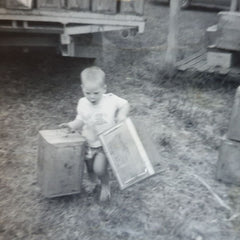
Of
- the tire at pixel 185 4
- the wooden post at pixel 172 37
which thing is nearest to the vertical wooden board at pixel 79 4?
the wooden post at pixel 172 37

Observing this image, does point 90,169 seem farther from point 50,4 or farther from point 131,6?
point 131,6

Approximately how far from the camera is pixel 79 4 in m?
6.13

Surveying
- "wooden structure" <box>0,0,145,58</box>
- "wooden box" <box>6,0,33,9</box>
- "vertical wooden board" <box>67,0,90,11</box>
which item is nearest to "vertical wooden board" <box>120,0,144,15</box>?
"wooden structure" <box>0,0,145,58</box>

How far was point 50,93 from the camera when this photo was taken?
6.57 metres

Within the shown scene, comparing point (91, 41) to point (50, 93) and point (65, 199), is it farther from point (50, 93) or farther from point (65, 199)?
point (65, 199)

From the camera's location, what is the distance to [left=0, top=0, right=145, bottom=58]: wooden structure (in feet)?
19.1

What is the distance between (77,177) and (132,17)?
3.07 metres

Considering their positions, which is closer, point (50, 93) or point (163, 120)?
point (163, 120)

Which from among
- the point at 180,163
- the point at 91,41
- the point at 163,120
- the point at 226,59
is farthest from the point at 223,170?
the point at 91,41

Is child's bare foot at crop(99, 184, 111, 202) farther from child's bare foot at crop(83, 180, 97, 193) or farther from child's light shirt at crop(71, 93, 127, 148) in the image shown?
child's light shirt at crop(71, 93, 127, 148)

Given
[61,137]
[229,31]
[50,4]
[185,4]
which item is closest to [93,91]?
[61,137]

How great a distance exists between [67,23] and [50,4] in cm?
31

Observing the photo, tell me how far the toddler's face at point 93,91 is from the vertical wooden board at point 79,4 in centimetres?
241

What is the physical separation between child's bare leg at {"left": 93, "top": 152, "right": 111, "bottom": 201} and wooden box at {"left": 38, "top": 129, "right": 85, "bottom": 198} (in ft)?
0.41
